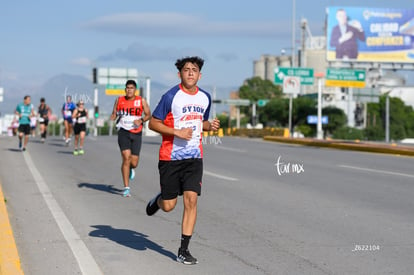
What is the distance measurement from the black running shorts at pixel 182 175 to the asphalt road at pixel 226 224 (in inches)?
26.3

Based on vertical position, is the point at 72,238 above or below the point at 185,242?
below

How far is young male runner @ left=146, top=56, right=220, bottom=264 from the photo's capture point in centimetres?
698

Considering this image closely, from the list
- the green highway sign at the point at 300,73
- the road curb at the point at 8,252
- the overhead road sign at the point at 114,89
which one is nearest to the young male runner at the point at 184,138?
the road curb at the point at 8,252

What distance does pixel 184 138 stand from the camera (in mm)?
6938

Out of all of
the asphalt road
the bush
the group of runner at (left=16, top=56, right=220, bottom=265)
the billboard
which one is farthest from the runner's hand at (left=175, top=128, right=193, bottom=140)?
the bush

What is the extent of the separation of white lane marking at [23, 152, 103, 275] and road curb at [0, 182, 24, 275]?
1.76 feet

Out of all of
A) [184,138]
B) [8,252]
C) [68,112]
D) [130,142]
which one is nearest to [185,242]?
[184,138]

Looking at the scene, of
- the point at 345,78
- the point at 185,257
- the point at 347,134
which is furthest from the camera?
the point at 347,134

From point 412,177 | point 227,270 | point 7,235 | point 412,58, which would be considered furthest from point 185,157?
point 412,58

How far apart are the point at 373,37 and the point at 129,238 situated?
56397mm

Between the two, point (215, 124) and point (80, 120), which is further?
point (80, 120)

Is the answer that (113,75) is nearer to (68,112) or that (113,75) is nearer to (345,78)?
(345,78)

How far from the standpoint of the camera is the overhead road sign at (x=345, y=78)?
186ft

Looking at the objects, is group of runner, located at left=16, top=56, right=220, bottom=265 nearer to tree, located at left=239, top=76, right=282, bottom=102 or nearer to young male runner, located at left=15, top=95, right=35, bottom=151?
young male runner, located at left=15, top=95, right=35, bottom=151
